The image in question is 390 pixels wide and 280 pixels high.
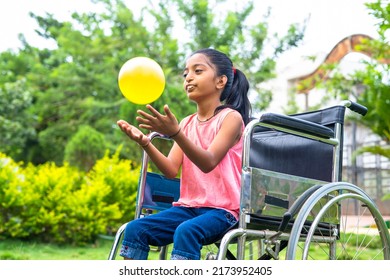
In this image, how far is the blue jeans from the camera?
5.60 feet

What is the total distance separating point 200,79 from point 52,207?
11.1ft

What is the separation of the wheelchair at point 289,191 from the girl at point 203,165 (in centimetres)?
Answer: 8

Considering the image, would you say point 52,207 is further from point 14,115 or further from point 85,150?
point 14,115

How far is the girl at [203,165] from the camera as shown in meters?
1.72

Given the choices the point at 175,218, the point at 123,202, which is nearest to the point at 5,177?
the point at 123,202

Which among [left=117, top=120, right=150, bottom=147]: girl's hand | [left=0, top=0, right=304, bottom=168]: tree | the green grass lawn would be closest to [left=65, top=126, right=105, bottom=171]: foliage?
[left=0, top=0, right=304, bottom=168]: tree

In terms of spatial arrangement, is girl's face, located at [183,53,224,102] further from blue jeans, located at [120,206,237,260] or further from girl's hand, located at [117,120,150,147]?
blue jeans, located at [120,206,237,260]

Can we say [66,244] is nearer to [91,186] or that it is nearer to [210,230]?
[91,186]

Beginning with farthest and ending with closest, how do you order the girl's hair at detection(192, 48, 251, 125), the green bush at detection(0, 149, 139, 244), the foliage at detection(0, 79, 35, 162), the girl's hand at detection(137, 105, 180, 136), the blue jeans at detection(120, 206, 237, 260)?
the foliage at detection(0, 79, 35, 162) → the green bush at detection(0, 149, 139, 244) → the girl's hair at detection(192, 48, 251, 125) → the blue jeans at detection(120, 206, 237, 260) → the girl's hand at detection(137, 105, 180, 136)

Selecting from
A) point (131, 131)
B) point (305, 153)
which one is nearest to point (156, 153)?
point (131, 131)

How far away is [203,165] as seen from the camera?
1729 mm

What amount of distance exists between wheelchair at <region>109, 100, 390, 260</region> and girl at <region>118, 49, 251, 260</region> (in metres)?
0.08

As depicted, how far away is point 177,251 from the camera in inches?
67.2

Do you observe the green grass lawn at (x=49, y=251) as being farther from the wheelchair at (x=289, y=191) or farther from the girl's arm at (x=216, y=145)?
the girl's arm at (x=216, y=145)
